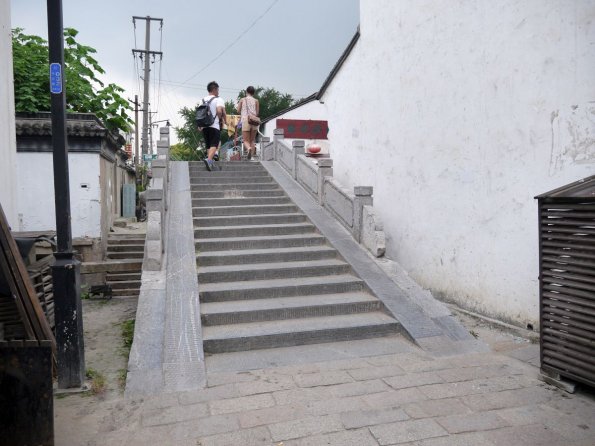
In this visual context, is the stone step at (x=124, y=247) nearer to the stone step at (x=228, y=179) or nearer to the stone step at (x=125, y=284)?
the stone step at (x=228, y=179)

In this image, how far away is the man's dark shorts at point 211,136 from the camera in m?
10.4

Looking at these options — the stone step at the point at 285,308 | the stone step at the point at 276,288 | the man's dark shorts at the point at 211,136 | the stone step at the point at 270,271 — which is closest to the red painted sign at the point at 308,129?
the man's dark shorts at the point at 211,136

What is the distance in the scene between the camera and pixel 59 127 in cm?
414

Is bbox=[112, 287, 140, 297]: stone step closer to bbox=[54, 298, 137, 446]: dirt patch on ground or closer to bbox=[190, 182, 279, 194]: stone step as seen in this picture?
bbox=[190, 182, 279, 194]: stone step

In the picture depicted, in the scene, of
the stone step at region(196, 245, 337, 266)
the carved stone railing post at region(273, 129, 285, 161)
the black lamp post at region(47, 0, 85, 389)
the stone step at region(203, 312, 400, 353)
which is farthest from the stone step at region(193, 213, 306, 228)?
the black lamp post at region(47, 0, 85, 389)

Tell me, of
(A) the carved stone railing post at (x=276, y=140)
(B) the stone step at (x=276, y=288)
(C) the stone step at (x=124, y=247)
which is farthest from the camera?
(C) the stone step at (x=124, y=247)

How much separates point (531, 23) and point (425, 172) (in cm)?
267

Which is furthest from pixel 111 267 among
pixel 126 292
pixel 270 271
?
pixel 270 271

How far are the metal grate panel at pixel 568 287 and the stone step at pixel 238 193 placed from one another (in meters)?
5.92

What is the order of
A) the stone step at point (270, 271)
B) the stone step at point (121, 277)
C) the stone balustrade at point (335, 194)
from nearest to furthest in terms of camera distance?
the stone step at point (270, 271)
the stone balustrade at point (335, 194)
the stone step at point (121, 277)

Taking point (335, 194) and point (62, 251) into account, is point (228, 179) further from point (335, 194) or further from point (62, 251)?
point (62, 251)

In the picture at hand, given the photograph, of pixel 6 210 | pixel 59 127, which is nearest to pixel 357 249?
pixel 59 127

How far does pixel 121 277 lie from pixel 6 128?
3289 mm

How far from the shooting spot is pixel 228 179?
398 inches
